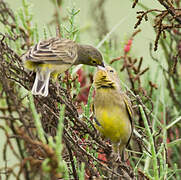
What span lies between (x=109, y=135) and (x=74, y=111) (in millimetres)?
1070

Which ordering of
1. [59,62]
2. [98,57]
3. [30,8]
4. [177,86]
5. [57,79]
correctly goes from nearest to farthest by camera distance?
[57,79] → [59,62] → [30,8] → [98,57] → [177,86]

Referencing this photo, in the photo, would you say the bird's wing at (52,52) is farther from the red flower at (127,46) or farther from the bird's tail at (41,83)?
the red flower at (127,46)

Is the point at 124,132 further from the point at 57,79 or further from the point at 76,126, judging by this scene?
the point at 76,126

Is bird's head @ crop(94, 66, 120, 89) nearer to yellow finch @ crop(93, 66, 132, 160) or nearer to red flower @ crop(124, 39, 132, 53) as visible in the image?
yellow finch @ crop(93, 66, 132, 160)

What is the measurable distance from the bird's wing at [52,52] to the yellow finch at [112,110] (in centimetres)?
31

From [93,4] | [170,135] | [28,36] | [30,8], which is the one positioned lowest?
[170,135]

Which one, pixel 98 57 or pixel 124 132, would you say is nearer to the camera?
pixel 124 132

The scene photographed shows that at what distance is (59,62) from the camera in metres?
3.03

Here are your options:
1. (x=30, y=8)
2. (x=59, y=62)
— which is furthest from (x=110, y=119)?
(x=30, y=8)

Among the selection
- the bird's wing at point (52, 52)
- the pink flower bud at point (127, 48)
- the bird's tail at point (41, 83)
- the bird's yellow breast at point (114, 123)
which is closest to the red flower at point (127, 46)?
the pink flower bud at point (127, 48)

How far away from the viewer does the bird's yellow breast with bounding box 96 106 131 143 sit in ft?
10.2

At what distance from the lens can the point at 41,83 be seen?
237 cm

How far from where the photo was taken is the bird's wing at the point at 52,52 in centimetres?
284

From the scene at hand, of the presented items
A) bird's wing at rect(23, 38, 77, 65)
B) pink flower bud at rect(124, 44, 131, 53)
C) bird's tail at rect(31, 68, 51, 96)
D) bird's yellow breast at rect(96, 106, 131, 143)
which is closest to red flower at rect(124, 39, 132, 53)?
pink flower bud at rect(124, 44, 131, 53)
